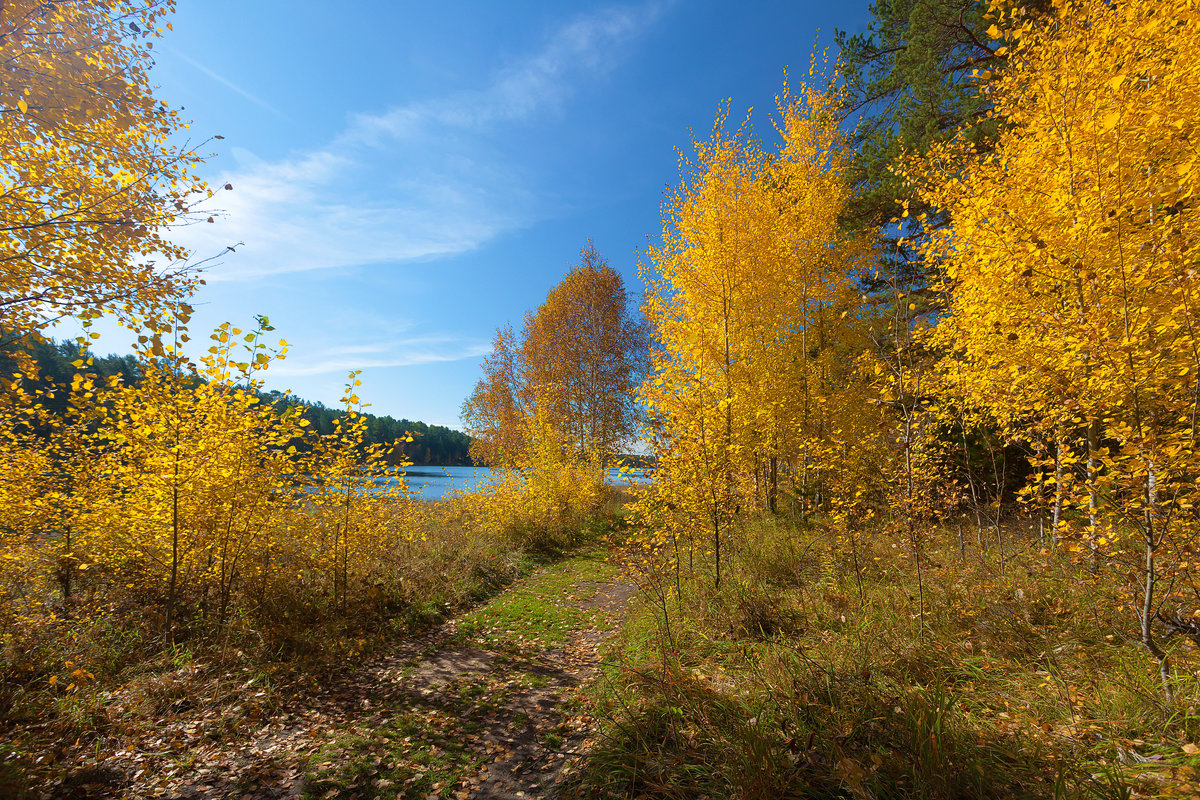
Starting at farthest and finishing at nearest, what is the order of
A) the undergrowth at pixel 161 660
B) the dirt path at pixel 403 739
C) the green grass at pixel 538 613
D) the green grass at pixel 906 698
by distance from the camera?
the green grass at pixel 538 613
the undergrowth at pixel 161 660
the dirt path at pixel 403 739
the green grass at pixel 906 698

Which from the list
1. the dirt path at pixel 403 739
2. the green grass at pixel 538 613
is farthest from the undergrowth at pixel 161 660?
the green grass at pixel 538 613

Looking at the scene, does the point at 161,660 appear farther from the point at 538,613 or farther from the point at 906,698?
the point at 906,698

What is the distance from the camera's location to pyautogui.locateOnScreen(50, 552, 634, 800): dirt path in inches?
123

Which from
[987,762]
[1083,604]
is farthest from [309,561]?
[1083,604]

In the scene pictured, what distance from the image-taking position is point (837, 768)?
2.19 metres

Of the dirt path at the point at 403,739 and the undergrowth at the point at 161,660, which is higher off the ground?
the undergrowth at the point at 161,660

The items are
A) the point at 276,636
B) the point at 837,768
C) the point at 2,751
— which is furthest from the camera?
the point at 276,636

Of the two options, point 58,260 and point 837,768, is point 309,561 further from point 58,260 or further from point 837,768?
point 837,768

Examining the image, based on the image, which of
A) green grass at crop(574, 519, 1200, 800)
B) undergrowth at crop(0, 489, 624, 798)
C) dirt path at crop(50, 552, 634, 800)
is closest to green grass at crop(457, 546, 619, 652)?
dirt path at crop(50, 552, 634, 800)

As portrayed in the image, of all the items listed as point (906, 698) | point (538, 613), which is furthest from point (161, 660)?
point (906, 698)

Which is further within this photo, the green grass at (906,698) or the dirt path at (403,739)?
the dirt path at (403,739)

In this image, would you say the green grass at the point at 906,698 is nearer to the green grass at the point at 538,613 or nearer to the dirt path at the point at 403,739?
the dirt path at the point at 403,739

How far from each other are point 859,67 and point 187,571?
16517 millimetres

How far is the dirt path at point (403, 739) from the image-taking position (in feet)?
10.3
